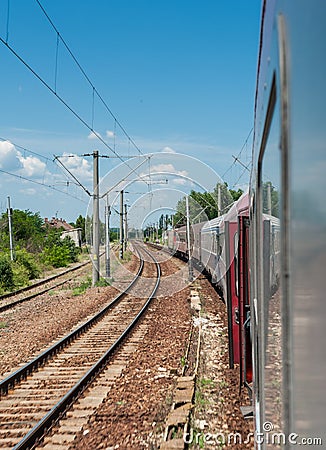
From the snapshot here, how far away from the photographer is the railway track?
6.39 metres

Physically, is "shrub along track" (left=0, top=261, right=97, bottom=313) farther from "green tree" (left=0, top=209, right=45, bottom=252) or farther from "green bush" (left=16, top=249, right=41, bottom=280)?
"green tree" (left=0, top=209, right=45, bottom=252)

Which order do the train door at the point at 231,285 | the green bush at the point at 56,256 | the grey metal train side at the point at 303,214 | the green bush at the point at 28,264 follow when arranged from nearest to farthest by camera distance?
the grey metal train side at the point at 303,214 → the train door at the point at 231,285 → the green bush at the point at 28,264 → the green bush at the point at 56,256

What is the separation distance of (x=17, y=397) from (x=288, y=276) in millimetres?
7160

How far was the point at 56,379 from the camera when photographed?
338 inches

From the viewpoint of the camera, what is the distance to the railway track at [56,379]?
639 cm

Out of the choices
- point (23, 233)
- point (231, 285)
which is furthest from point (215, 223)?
point (23, 233)

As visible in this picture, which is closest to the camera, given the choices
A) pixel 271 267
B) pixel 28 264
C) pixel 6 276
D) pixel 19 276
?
pixel 271 267

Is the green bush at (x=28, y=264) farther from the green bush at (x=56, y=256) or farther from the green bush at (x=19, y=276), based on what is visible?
the green bush at (x=56, y=256)

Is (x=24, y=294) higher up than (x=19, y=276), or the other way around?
(x=19, y=276)

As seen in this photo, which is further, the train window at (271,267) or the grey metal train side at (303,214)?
the train window at (271,267)

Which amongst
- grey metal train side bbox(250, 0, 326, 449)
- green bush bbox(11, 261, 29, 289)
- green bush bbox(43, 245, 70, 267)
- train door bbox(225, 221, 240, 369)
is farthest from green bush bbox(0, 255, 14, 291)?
grey metal train side bbox(250, 0, 326, 449)

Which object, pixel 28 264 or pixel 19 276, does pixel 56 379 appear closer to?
pixel 19 276

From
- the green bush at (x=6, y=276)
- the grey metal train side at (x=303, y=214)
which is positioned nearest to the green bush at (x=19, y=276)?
the green bush at (x=6, y=276)

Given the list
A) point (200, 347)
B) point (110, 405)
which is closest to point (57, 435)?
point (110, 405)
